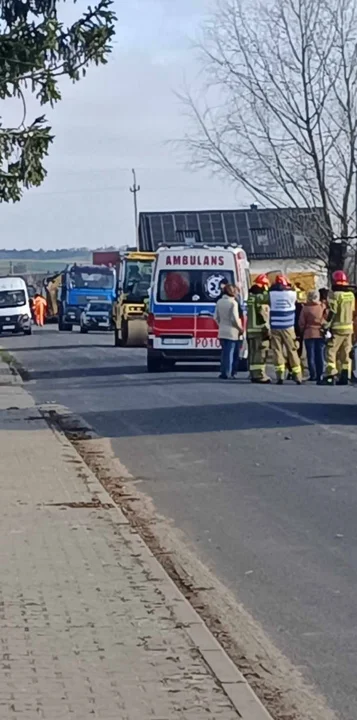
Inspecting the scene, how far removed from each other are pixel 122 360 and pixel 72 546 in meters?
24.5

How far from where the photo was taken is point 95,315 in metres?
58.3

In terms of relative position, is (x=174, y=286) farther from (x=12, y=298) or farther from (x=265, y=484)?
(x=12, y=298)

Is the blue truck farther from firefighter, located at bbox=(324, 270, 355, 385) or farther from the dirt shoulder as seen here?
the dirt shoulder

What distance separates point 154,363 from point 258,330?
4.04m

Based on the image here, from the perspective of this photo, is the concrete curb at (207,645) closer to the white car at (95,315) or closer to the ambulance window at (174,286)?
the ambulance window at (174,286)

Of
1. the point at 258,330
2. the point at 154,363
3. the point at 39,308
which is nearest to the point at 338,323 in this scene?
the point at 258,330

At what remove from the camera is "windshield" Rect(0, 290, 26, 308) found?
194 ft

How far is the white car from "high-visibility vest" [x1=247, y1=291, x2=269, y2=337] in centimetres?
3220

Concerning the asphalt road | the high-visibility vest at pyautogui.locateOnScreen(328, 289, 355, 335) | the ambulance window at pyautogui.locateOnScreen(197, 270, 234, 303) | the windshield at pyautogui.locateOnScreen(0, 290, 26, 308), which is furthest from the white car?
the high-visibility vest at pyautogui.locateOnScreen(328, 289, 355, 335)

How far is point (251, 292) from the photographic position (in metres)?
25.6

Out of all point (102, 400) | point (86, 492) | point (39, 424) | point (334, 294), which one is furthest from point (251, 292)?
point (86, 492)

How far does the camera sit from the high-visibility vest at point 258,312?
25.4 m

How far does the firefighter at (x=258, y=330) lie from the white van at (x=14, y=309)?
1309 inches

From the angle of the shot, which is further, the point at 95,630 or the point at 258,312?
the point at 258,312
